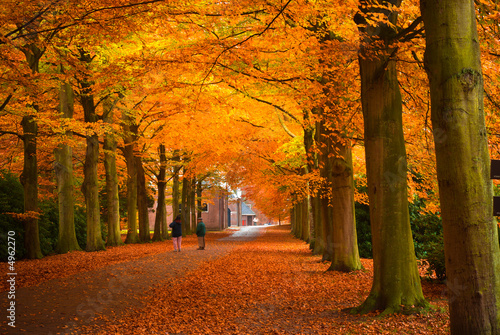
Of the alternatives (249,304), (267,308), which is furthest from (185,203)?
(267,308)

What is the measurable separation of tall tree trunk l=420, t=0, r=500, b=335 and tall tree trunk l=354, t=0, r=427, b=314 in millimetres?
2521

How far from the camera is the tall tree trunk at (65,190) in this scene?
1800cm

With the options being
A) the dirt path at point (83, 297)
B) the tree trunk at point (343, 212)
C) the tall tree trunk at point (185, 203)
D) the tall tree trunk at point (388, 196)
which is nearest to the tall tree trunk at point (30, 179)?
the dirt path at point (83, 297)

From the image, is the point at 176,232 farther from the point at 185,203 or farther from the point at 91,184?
the point at 185,203

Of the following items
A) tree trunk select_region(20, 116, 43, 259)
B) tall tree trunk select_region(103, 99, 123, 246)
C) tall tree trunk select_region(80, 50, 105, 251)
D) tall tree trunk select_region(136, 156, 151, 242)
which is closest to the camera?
tree trunk select_region(20, 116, 43, 259)

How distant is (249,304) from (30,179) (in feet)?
35.9

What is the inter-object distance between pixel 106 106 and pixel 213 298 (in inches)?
621

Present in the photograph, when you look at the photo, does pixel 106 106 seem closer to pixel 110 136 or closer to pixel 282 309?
pixel 110 136

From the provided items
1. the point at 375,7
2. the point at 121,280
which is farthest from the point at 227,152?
the point at 375,7

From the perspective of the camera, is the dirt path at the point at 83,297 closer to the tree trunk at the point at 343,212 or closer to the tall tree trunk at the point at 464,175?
the tree trunk at the point at 343,212

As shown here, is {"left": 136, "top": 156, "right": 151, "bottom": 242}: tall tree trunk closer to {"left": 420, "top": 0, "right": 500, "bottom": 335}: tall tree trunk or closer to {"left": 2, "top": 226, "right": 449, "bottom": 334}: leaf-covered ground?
{"left": 2, "top": 226, "right": 449, "bottom": 334}: leaf-covered ground

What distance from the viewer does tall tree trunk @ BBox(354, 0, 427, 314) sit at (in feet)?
22.5

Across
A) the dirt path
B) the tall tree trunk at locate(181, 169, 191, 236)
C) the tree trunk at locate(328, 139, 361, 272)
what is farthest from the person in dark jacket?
the tall tree trunk at locate(181, 169, 191, 236)

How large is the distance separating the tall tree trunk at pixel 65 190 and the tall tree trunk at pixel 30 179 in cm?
191
